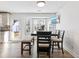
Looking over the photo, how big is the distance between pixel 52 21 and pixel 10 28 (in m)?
3.20

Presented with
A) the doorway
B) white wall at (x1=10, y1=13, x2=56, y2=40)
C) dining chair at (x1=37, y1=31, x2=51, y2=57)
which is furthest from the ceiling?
the doorway

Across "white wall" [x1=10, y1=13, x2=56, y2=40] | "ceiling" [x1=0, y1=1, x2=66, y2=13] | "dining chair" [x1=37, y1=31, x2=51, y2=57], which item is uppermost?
"ceiling" [x1=0, y1=1, x2=66, y2=13]

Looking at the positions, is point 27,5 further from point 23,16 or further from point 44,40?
point 23,16

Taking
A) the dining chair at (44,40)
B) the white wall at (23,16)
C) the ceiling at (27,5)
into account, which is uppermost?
the ceiling at (27,5)

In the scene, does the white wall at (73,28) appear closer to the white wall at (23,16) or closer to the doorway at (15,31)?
the white wall at (23,16)

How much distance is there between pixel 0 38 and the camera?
8281 millimetres

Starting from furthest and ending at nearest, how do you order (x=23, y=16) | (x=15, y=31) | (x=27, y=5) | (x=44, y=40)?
(x=23, y=16) → (x=15, y=31) → (x=27, y=5) → (x=44, y=40)

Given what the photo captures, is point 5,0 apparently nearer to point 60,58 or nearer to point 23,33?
point 60,58

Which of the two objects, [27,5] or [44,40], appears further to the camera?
[27,5]

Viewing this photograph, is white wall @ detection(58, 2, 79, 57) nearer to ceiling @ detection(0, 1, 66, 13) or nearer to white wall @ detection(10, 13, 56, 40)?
ceiling @ detection(0, 1, 66, 13)

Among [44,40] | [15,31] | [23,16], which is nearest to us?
[44,40]

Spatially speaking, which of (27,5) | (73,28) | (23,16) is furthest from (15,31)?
(73,28)

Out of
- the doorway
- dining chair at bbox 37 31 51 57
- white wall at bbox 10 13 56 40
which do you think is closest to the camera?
dining chair at bbox 37 31 51 57

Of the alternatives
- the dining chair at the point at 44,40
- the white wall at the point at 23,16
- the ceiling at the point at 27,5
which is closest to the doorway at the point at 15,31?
the white wall at the point at 23,16
